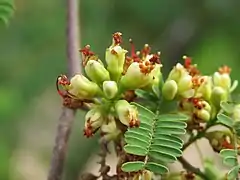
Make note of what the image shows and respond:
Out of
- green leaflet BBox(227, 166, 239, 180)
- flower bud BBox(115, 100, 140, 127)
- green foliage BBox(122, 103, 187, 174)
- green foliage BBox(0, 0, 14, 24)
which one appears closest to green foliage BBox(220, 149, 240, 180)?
green leaflet BBox(227, 166, 239, 180)

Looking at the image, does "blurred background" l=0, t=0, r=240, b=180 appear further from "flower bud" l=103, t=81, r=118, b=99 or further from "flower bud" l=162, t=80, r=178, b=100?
"flower bud" l=103, t=81, r=118, b=99

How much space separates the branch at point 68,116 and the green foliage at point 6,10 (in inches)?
9.6

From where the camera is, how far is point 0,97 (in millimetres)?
3850

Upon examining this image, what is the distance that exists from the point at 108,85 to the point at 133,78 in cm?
6

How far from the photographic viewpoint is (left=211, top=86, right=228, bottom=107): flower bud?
1.95m

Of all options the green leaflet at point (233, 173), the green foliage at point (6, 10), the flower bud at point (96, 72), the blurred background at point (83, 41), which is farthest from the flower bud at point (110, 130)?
the blurred background at point (83, 41)

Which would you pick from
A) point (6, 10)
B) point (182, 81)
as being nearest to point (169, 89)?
point (182, 81)

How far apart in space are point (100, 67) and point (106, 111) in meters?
0.11

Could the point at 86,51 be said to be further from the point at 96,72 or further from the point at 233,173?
the point at 233,173

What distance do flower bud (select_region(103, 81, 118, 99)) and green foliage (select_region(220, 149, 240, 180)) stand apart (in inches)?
11.7

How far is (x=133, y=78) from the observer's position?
177cm

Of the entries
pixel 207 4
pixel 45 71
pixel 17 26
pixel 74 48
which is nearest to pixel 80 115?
pixel 45 71

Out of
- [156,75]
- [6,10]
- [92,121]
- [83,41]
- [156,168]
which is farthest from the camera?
[83,41]

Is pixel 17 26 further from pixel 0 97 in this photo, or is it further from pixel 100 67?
pixel 100 67
